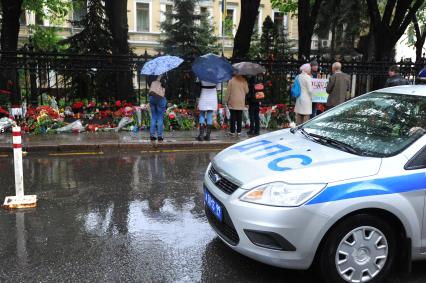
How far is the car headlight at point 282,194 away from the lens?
363cm

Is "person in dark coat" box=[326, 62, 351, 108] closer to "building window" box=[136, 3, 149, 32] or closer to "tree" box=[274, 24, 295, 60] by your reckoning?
"tree" box=[274, 24, 295, 60]

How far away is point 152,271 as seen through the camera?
420 cm

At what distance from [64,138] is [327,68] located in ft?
27.0

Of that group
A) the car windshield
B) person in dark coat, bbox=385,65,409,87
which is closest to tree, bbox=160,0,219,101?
person in dark coat, bbox=385,65,409,87

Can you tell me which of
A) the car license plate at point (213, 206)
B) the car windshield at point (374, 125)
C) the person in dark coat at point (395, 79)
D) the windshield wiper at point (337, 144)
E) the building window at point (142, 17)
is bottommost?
the car license plate at point (213, 206)

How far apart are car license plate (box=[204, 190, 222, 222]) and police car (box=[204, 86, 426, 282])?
10 millimetres

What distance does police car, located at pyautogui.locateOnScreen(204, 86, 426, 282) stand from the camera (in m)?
3.61

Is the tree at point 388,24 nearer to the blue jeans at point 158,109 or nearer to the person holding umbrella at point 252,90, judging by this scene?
the person holding umbrella at point 252,90

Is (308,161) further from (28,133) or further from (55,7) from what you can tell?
(55,7)

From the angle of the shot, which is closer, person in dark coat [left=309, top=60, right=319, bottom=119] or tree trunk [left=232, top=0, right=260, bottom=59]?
person in dark coat [left=309, top=60, right=319, bottom=119]

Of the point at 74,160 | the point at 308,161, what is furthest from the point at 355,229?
the point at 74,160

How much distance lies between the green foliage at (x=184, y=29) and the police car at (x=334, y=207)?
22.9m

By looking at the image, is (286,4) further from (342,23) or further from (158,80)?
(158,80)

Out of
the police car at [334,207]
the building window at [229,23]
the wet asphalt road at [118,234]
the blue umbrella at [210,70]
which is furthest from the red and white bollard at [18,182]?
the building window at [229,23]
